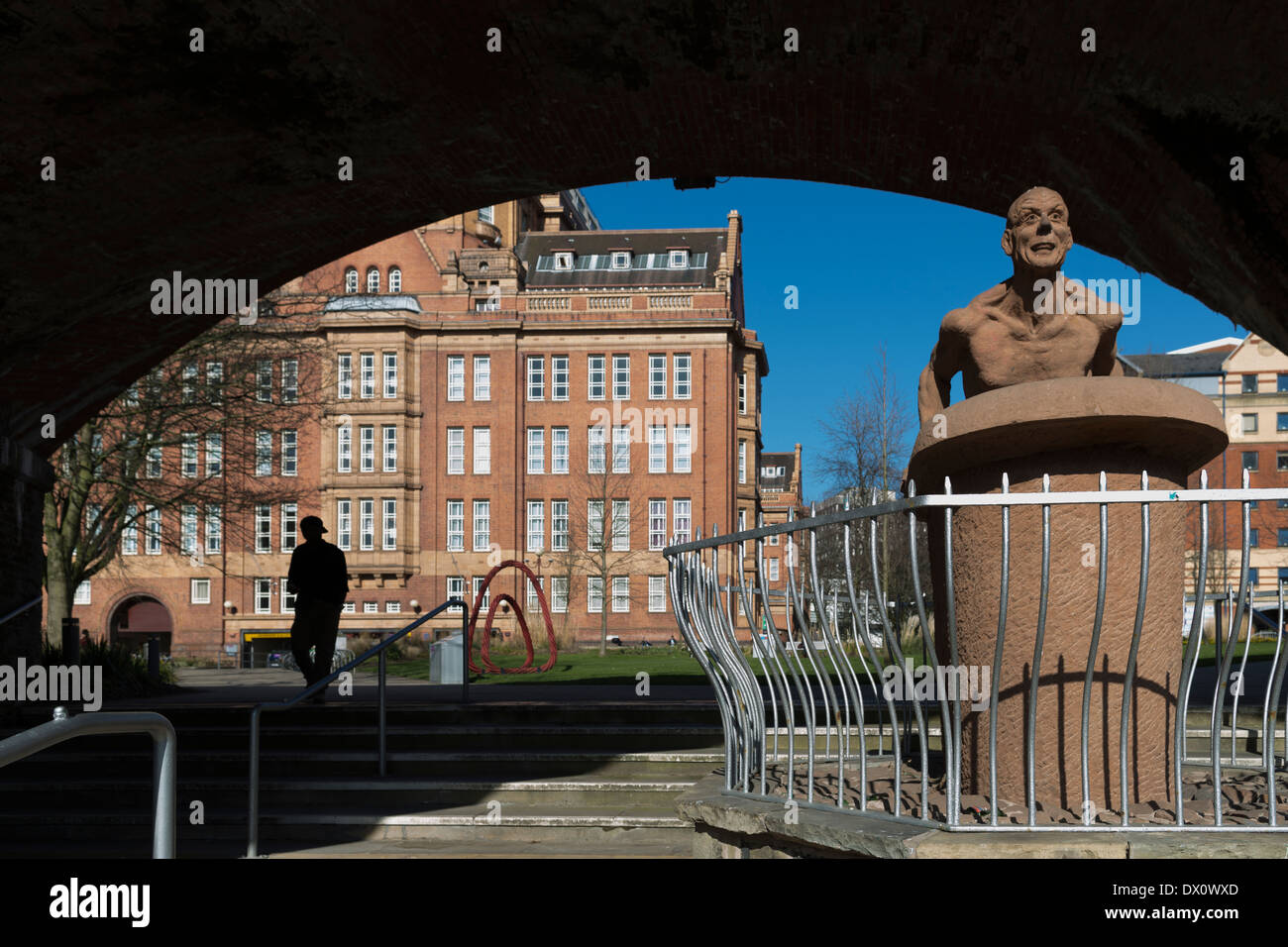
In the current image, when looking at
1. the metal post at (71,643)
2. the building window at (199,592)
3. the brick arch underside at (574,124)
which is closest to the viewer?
the brick arch underside at (574,124)

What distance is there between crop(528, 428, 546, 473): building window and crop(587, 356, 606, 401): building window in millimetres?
2627

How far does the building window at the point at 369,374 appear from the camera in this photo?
52562 mm

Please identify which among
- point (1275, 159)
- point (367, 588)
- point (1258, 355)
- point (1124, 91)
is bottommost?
point (367, 588)

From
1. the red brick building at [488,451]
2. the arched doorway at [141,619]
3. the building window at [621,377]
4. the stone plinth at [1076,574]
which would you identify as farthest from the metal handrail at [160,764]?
the arched doorway at [141,619]

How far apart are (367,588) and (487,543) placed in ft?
17.7

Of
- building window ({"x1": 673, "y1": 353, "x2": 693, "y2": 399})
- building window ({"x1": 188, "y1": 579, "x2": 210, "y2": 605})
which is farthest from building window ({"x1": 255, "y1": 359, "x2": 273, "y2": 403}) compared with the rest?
building window ({"x1": 188, "y1": 579, "x2": 210, "y2": 605})

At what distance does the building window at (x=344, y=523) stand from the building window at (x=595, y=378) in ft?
36.6

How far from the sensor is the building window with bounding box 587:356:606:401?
5275 centimetres

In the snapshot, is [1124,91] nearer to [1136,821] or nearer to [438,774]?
[1136,821]

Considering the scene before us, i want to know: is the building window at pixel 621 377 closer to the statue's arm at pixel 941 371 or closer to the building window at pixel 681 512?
the building window at pixel 681 512

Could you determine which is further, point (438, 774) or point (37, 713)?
point (37, 713)

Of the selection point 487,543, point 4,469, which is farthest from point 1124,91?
point 487,543

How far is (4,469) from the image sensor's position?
10.8 metres
